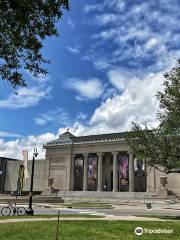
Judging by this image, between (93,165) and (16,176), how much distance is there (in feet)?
106

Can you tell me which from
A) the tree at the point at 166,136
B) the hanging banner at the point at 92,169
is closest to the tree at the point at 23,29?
the tree at the point at 166,136

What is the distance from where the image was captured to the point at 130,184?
309ft

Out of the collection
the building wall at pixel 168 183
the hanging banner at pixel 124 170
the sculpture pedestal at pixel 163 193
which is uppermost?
the hanging banner at pixel 124 170

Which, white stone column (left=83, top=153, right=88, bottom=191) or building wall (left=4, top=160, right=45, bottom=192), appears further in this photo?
building wall (left=4, top=160, right=45, bottom=192)

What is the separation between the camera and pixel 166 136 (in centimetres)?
3297

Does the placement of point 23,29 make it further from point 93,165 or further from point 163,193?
point 93,165

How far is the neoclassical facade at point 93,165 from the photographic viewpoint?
97.5 m

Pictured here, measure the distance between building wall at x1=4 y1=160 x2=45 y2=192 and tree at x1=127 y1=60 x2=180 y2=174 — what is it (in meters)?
83.2

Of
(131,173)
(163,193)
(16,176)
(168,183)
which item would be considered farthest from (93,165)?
(16,176)

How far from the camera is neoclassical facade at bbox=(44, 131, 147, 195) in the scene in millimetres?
97500

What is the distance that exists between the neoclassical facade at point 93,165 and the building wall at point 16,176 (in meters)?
3.21

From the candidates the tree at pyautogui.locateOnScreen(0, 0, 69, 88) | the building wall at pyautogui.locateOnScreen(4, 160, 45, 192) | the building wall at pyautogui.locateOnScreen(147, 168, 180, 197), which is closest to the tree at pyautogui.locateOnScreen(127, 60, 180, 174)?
the tree at pyautogui.locateOnScreen(0, 0, 69, 88)

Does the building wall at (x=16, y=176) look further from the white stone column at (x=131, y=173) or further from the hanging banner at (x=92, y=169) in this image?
the white stone column at (x=131, y=173)

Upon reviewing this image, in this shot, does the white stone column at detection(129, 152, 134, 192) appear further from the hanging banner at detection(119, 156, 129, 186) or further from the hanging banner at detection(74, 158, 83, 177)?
the hanging banner at detection(74, 158, 83, 177)
